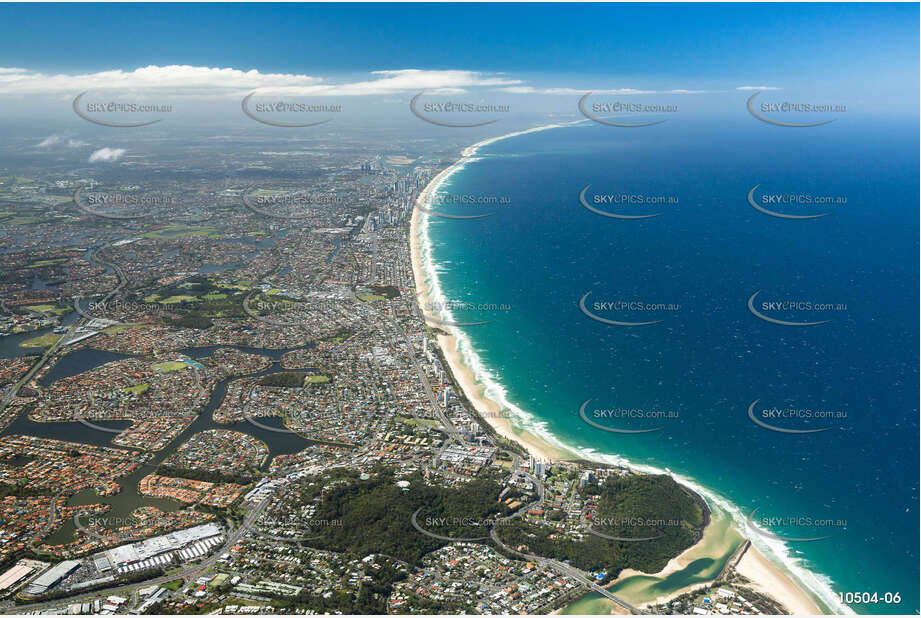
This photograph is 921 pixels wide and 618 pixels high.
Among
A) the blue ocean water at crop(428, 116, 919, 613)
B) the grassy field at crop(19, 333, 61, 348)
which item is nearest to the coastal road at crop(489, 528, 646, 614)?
the blue ocean water at crop(428, 116, 919, 613)

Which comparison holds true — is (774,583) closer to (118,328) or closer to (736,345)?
(736,345)

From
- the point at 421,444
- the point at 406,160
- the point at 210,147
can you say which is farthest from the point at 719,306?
the point at 210,147

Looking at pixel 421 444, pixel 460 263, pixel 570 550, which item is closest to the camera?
pixel 570 550

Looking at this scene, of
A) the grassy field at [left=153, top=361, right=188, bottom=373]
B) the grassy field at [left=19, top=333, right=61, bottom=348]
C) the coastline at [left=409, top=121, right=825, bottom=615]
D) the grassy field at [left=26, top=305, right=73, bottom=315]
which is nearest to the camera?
the coastline at [left=409, top=121, right=825, bottom=615]

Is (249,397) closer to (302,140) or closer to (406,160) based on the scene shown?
(406,160)

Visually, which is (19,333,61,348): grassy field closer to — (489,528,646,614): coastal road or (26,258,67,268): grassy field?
(26,258,67,268): grassy field

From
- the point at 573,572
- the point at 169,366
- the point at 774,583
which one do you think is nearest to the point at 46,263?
the point at 169,366

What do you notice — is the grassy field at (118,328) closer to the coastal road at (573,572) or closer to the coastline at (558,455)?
the coastline at (558,455)

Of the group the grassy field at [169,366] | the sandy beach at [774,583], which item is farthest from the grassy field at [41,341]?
the sandy beach at [774,583]
